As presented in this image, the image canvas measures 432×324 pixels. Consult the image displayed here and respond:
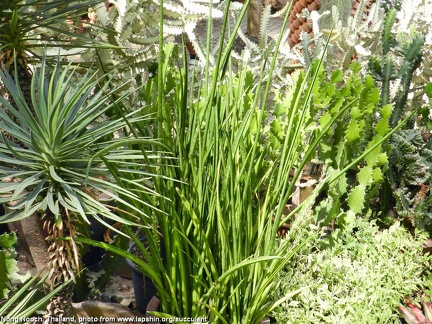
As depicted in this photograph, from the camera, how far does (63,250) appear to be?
3.57 feet

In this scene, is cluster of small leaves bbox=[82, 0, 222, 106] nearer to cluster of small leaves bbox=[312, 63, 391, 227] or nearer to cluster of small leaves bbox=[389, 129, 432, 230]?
cluster of small leaves bbox=[312, 63, 391, 227]

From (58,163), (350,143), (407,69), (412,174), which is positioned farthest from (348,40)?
(58,163)

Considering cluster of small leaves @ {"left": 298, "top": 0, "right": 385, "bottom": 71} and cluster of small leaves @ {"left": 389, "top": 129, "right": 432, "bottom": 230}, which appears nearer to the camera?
cluster of small leaves @ {"left": 389, "top": 129, "right": 432, "bottom": 230}

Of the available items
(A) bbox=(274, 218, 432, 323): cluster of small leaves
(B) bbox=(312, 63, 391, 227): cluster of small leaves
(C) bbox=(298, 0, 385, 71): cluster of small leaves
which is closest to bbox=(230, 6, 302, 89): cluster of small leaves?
(C) bbox=(298, 0, 385, 71): cluster of small leaves

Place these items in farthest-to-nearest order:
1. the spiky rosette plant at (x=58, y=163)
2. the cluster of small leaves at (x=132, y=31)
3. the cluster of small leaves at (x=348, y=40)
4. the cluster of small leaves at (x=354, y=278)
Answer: the cluster of small leaves at (x=348, y=40)
the cluster of small leaves at (x=132, y=31)
the cluster of small leaves at (x=354, y=278)
the spiky rosette plant at (x=58, y=163)

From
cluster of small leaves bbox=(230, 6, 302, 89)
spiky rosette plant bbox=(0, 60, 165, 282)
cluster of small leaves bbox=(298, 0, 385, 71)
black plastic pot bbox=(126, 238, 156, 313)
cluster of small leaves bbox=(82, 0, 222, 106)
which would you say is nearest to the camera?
spiky rosette plant bbox=(0, 60, 165, 282)

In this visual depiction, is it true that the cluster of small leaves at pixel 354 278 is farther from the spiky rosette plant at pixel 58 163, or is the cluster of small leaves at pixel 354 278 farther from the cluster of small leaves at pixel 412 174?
the spiky rosette plant at pixel 58 163

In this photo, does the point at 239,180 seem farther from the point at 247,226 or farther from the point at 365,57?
the point at 365,57

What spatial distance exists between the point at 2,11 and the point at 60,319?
64 cm

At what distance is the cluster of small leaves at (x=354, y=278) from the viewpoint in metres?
1.36

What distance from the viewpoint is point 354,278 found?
1431mm

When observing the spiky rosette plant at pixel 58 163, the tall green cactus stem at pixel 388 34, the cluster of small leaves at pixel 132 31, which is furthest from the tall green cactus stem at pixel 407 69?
the spiky rosette plant at pixel 58 163

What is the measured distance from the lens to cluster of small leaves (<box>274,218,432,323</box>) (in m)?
1.36

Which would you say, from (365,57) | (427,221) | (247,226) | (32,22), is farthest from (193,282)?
(365,57)
